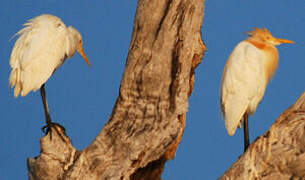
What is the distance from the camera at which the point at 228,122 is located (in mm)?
2910

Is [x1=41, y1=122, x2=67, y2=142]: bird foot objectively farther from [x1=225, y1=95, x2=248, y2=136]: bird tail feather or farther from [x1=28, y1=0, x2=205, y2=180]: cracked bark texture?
[x1=225, y1=95, x2=248, y2=136]: bird tail feather

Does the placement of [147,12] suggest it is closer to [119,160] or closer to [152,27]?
[152,27]

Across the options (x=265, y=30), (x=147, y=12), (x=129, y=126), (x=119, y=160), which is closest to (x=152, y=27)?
(x=147, y=12)

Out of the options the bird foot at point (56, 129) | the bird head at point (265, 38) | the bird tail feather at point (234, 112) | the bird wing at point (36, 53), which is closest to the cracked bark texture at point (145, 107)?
the bird foot at point (56, 129)

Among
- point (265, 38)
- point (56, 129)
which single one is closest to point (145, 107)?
point (56, 129)

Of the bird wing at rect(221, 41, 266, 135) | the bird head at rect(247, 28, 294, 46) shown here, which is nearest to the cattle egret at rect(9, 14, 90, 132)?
the bird wing at rect(221, 41, 266, 135)

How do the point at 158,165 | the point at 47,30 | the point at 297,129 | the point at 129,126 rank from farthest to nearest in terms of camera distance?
the point at 47,30, the point at 158,165, the point at 129,126, the point at 297,129

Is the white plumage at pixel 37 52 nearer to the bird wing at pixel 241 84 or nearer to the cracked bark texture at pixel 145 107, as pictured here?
the cracked bark texture at pixel 145 107

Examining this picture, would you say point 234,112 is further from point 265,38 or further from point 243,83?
point 265,38

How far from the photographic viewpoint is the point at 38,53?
108 inches

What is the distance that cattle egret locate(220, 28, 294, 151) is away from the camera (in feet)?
9.55

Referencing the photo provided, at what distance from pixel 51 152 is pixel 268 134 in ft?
3.50

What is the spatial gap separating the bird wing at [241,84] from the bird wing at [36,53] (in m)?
1.06

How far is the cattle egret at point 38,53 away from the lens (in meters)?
2.70
